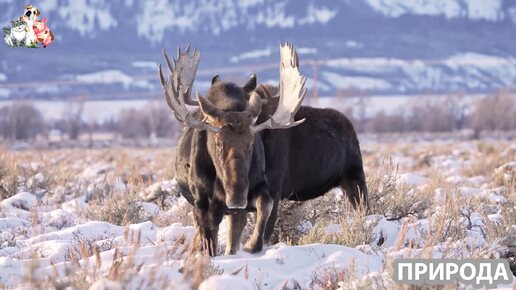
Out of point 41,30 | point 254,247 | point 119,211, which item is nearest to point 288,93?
point 254,247

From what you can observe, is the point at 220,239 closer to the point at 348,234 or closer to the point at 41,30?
the point at 348,234

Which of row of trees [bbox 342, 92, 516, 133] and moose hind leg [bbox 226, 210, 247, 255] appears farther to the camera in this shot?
row of trees [bbox 342, 92, 516, 133]

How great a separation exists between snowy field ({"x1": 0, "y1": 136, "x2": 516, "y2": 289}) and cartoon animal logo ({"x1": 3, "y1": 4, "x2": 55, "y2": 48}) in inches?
67.8

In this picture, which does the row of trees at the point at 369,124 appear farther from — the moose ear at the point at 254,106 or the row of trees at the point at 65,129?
the moose ear at the point at 254,106

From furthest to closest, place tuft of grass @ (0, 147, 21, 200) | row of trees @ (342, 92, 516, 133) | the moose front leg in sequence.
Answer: row of trees @ (342, 92, 516, 133)
tuft of grass @ (0, 147, 21, 200)
the moose front leg

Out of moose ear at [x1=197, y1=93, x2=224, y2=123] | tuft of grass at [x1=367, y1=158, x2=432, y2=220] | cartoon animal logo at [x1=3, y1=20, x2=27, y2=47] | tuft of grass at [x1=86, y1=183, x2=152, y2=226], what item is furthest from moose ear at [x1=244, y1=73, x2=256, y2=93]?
cartoon animal logo at [x1=3, y1=20, x2=27, y2=47]

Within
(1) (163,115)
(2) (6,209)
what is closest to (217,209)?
(2) (6,209)

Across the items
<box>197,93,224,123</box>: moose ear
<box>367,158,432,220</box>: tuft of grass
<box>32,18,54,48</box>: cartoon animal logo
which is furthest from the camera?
<box>32,18,54,48</box>: cartoon animal logo

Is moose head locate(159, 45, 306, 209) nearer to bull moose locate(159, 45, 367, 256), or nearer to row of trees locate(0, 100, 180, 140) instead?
bull moose locate(159, 45, 367, 256)

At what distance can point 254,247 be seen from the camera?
884 cm

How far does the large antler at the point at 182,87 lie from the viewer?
8.73 meters

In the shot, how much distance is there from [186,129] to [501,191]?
656 centimetres

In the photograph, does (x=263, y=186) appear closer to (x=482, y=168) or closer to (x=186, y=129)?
(x=186, y=129)

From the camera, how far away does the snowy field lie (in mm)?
6328
